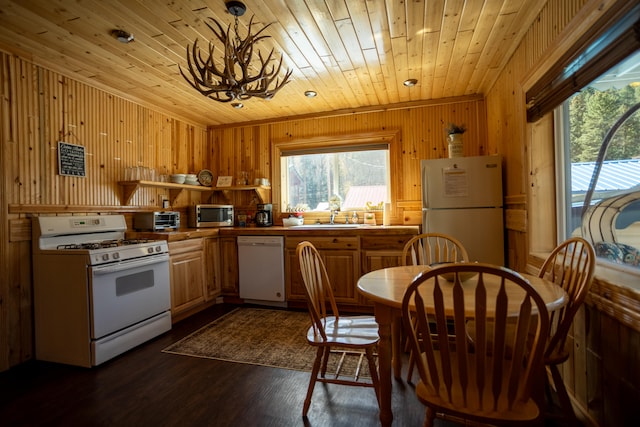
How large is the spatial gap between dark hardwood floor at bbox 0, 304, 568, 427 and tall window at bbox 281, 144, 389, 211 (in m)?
2.40

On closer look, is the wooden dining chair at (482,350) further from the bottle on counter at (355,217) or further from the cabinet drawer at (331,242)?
the bottle on counter at (355,217)

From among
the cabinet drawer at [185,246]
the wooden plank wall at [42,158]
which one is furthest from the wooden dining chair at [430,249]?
the wooden plank wall at [42,158]

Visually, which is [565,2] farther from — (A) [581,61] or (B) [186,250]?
(B) [186,250]

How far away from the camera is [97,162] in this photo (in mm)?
3021

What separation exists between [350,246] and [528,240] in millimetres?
1641

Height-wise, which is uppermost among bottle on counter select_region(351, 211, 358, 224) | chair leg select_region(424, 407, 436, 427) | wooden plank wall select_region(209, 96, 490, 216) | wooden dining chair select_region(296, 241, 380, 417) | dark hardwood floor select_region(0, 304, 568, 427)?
wooden plank wall select_region(209, 96, 490, 216)

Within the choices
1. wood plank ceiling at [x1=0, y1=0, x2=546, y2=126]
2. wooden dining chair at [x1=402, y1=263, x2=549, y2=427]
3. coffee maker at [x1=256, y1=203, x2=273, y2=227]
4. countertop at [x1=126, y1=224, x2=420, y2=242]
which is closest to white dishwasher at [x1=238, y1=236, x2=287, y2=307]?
countertop at [x1=126, y1=224, x2=420, y2=242]

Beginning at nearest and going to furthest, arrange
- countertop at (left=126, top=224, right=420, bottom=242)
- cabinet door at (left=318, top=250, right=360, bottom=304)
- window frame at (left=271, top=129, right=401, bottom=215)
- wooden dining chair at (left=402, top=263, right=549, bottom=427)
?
1. wooden dining chair at (left=402, top=263, right=549, bottom=427)
2. countertop at (left=126, top=224, right=420, bottom=242)
3. cabinet door at (left=318, top=250, right=360, bottom=304)
4. window frame at (left=271, top=129, right=401, bottom=215)

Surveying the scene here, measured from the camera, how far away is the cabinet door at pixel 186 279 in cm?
316

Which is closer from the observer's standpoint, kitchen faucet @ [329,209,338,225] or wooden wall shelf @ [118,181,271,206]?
wooden wall shelf @ [118,181,271,206]

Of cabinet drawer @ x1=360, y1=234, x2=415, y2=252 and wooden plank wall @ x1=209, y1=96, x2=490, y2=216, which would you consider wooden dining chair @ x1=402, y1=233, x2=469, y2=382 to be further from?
wooden plank wall @ x1=209, y1=96, x2=490, y2=216

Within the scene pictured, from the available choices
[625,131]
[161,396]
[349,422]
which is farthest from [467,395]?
[161,396]

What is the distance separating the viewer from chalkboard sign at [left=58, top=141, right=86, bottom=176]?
2692 mm

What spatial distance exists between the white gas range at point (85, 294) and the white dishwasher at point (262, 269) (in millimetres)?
1105
